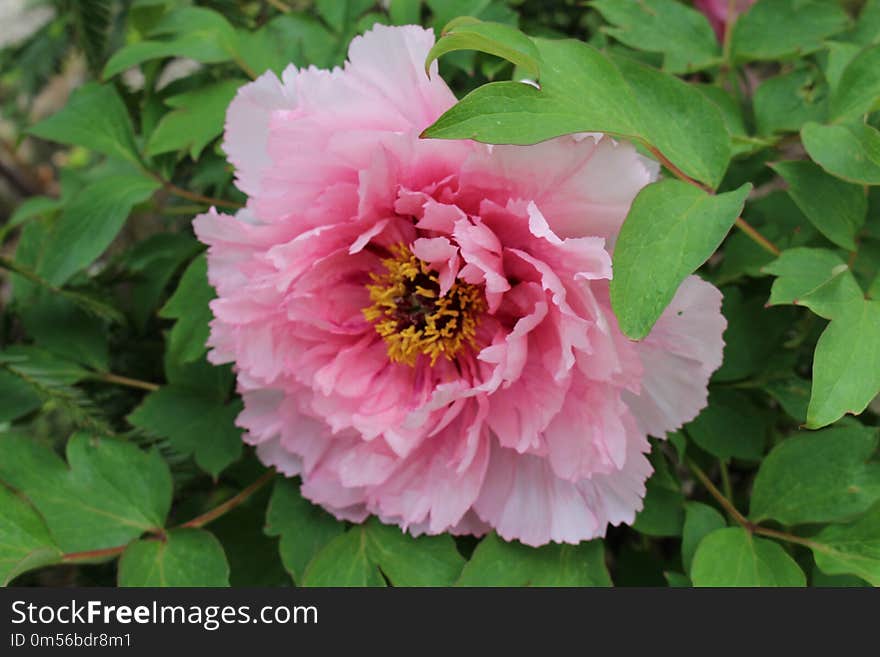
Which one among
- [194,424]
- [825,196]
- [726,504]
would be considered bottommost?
[726,504]

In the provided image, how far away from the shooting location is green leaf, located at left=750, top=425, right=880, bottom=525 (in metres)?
0.57

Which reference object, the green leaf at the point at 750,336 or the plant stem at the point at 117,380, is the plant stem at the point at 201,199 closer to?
the plant stem at the point at 117,380

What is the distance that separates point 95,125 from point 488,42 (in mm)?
503

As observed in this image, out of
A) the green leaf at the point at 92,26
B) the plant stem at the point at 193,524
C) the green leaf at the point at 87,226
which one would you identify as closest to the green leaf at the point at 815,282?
the plant stem at the point at 193,524

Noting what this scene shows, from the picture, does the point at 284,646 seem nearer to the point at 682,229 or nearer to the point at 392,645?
the point at 392,645

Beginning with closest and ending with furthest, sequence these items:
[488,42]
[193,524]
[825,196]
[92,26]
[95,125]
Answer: [488,42], [825,196], [193,524], [95,125], [92,26]

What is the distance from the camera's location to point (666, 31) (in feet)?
2.27

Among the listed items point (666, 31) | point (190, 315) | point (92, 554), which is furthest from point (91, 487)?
point (666, 31)

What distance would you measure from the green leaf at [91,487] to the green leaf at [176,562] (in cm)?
2

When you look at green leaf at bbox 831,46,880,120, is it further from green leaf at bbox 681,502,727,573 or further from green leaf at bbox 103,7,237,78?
green leaf at bbox 103,7,237,78

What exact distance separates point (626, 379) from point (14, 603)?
1.59ft

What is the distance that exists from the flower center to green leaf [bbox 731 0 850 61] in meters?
0.33

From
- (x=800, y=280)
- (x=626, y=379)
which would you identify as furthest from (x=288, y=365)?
(x=800, y=280)

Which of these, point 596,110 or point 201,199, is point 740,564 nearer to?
point 596,110
